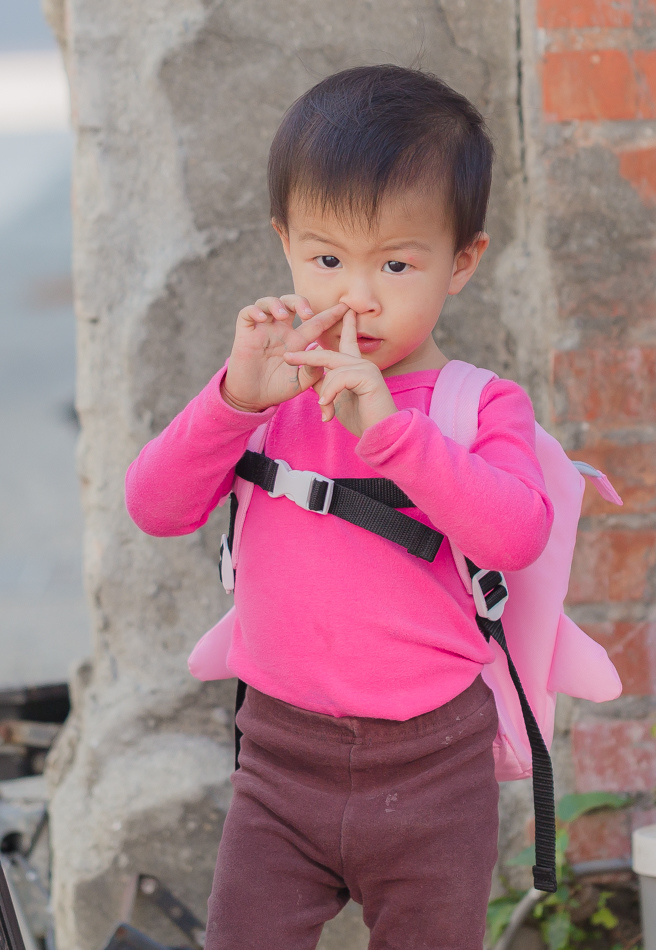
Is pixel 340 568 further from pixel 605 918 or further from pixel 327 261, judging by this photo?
pixel 605 918

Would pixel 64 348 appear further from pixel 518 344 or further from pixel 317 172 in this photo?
pixel 317 172

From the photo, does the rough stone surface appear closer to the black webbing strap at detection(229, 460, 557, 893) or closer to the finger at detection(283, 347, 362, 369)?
the black webbing strap at detection(229, 460, 557, 893)

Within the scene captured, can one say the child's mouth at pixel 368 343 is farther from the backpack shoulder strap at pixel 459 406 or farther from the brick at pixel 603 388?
the brick at pixel 603 388

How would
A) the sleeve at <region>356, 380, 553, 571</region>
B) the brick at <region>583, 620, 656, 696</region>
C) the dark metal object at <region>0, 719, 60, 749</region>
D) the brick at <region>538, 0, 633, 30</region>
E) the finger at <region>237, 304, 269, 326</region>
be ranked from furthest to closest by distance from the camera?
the dark metal object at <region>0, 719, 60, 749</region> < the brick at <region>583, 620, 656, 696</region> < the brick at <region>538, 0, 633, 30</region> < the finger at <region>237, 304, 269, 326</region> < the sleeve at <region>356, 380, 553, 571</region>

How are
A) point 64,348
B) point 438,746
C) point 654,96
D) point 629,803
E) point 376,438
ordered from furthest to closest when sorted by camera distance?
point 64,348, point 629,803, point 654,96, point 438,746, point 376,438

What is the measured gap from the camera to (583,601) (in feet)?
6.28

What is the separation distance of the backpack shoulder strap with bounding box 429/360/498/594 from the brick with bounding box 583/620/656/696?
0.72m

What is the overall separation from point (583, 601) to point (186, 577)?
29.5 inches

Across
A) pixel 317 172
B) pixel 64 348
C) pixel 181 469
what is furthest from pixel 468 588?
pixel 64 348

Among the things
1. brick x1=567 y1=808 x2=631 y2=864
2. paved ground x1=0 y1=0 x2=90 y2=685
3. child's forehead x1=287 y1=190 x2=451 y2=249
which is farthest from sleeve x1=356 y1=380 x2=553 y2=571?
paved ground x1=0 y1=0 x2=90 y2=685

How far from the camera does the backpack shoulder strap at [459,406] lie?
1265 millimetres

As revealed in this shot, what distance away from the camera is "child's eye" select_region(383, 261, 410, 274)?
1.23 metres

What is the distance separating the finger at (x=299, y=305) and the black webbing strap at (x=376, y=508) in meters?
0.20

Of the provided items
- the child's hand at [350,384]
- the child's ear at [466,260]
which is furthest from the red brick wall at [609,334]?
the child's hand at [350,384]
